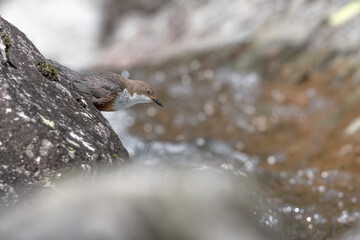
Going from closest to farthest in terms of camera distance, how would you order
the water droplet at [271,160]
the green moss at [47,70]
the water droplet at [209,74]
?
the green moss at [47,70] < the water droplet at [271,160] < the water droplet at [209,74]

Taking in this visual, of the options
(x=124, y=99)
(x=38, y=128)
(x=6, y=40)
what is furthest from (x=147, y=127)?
(x=38, y=128)

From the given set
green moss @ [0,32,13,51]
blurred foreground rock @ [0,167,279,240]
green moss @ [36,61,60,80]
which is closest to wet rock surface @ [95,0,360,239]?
blurred foreground rock @ [0,167,279,240]

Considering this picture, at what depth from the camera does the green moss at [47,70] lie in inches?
176

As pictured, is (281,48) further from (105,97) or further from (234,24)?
(105,97)

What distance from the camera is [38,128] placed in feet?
12.9

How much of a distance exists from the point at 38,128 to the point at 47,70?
77 cm

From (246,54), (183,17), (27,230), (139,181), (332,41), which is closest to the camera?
(27,230)

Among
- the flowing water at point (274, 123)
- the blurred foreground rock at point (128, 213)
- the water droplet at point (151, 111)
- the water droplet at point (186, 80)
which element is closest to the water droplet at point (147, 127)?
the flowing water at point (274, 123)

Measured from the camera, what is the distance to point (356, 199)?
6.88m

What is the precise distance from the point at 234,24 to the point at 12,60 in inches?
346

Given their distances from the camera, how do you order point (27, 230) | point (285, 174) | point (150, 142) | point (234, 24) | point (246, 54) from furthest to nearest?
point (234, 24)
point (246, 54)
point (150, 142)
point (285, 174)
point (27, 230)

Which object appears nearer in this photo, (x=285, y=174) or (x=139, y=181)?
(x=139, y=181)

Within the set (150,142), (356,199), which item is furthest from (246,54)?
(356,199)

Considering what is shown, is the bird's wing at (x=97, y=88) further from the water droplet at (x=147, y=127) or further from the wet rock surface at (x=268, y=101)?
the water droplet at (x=147, y=127)
